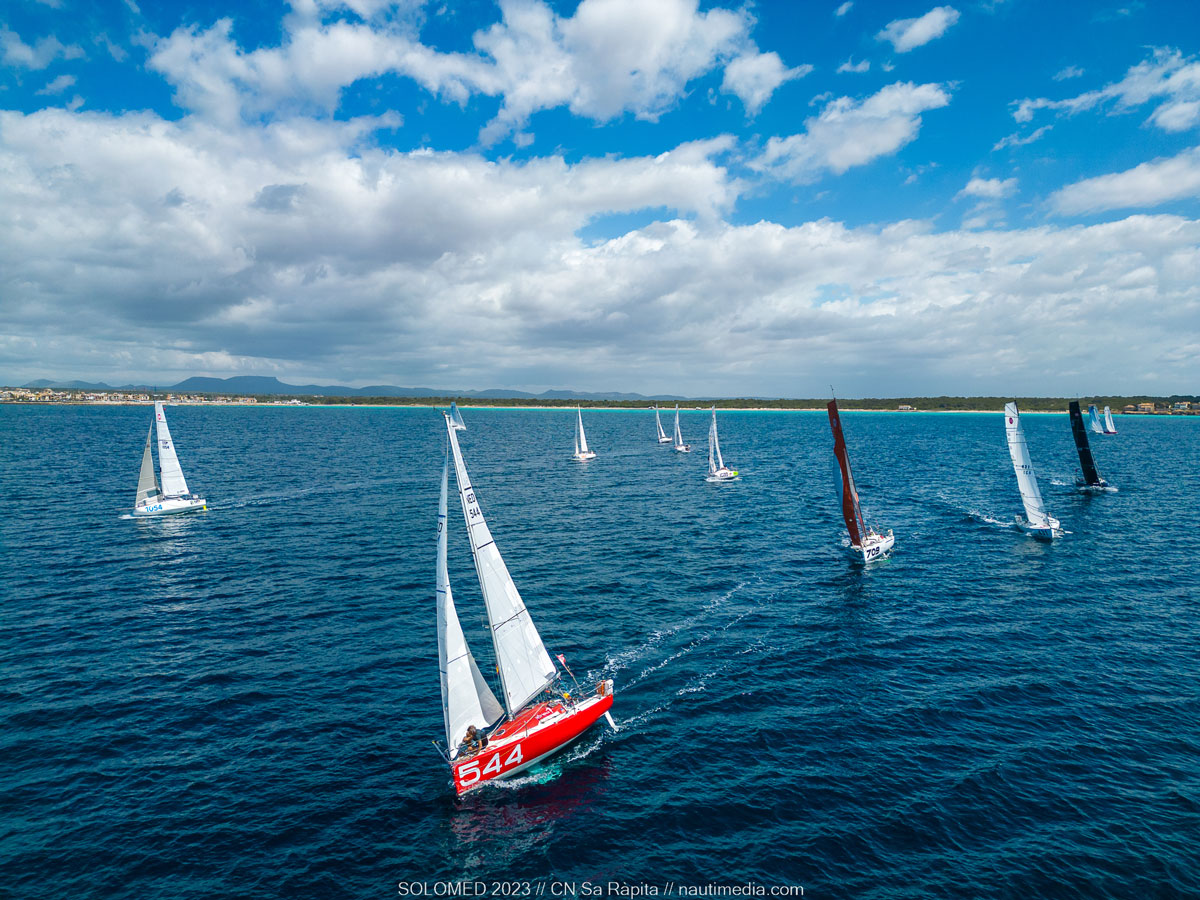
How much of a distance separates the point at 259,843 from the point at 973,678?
34066 mm

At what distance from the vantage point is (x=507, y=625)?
26.2 meters

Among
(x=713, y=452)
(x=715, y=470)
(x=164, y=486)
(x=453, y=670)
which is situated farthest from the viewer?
(x=713, y=452)

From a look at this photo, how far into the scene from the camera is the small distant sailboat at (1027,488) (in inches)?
2287

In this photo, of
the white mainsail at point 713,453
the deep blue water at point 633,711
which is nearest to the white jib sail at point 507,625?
the deep blue water at point 633,711

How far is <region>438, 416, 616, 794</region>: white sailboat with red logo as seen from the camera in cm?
2297

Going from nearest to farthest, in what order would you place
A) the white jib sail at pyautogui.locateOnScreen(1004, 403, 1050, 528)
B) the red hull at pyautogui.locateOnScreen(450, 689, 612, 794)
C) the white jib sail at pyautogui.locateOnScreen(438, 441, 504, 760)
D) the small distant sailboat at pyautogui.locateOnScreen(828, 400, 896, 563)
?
the white jib sail at pyautogui.locateOnScreen(438, 441, 504, 760), the red hull at pyautogui.locateOnScreen(450, 689, 612, 794), the small distant sailboat at pyautogui.locateOnScreen(828, 400, 896, 563), the white jib sail at pyautogui.locateOnScreen(1004, 403, 1050, 528)

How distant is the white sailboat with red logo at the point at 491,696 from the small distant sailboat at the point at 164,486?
191ft

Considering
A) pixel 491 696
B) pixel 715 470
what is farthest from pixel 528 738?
pixel 715 470

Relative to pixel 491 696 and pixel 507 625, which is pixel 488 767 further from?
pixel 507 625

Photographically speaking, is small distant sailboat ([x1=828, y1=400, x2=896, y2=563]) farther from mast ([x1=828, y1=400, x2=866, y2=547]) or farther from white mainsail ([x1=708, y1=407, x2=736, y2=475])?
white mainsail ([x1=708, y1=407, x2=736, y2=475])

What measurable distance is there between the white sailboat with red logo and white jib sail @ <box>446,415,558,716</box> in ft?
0.14

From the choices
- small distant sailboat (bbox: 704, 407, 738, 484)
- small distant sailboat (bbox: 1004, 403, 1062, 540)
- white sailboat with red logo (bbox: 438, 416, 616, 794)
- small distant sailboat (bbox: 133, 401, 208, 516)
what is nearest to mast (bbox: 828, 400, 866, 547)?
small distant sailboat (bbox: 1004, 403, 1062, 540)

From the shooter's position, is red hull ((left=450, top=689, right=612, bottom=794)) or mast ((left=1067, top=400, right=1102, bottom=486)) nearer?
red hull ((left=450, top=689, right=612, bottom=794))

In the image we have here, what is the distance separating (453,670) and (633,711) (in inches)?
392
